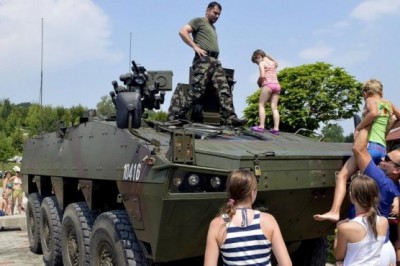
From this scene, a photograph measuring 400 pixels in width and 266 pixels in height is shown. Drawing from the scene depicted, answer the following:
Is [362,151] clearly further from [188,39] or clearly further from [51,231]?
[51,231]

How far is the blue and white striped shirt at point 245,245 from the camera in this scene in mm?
2797

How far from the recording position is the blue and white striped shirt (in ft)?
9.18

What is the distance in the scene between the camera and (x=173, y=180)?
3943 millimetres

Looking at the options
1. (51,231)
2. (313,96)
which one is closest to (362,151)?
(51,231)

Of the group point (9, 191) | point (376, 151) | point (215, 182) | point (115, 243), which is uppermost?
point (376, 151)

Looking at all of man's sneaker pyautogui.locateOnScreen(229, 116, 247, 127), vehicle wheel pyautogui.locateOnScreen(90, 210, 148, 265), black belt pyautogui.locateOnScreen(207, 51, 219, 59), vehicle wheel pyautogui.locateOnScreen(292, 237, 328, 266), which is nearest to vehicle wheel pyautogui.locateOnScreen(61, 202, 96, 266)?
vehicle wheel pyautogui.locateOnScreen(90, 210, 148, 265)

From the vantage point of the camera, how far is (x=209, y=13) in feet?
21.2

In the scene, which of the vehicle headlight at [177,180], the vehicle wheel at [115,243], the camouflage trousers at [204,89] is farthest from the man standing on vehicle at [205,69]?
the vehicle headlight at [177,180]

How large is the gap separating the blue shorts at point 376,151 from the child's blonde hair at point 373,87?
381 millimetres

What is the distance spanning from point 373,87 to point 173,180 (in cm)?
164

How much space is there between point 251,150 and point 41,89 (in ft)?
14.6

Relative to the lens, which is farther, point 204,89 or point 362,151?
point 204,89

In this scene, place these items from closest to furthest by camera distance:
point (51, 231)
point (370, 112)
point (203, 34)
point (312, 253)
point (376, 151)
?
point (370, 112) → point (376, 151) → point (312, 253) → point (203, 34) → point (51, 231)

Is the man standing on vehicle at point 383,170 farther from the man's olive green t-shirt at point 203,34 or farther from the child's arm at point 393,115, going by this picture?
the man's olive green t-shirt at point 203,34
